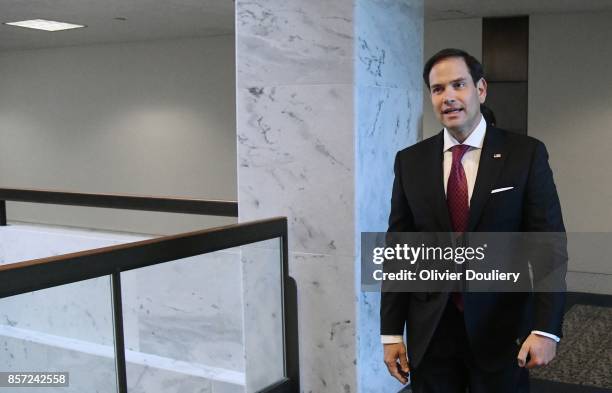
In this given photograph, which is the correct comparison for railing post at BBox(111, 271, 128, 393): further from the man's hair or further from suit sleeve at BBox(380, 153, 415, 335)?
the man's hair

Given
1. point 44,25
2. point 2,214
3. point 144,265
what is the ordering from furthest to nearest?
point 44,25 < point 2,214 < point 144,265

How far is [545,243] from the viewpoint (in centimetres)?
197

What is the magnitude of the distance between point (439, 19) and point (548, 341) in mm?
6499

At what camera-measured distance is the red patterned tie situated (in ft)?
6.61

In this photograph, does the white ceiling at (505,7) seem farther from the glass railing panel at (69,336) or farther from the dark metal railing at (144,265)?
the glass railing panel at (69,336)

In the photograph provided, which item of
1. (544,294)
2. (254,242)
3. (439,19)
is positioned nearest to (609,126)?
(439,19)

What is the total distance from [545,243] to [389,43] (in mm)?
2076

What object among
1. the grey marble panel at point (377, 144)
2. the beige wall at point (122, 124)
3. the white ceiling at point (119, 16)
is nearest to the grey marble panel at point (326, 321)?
the grey marble panel at point (377, 144)

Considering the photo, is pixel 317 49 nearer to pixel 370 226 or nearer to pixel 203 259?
pixel 370 226

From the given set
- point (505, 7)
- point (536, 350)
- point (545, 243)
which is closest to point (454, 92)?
point (545, 243)

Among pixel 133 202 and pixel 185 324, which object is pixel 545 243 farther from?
pixel 133 202

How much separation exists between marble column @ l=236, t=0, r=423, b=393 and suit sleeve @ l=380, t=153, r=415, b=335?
140cm

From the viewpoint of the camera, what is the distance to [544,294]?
195 cm

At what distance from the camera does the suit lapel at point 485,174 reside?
6.45 ft
